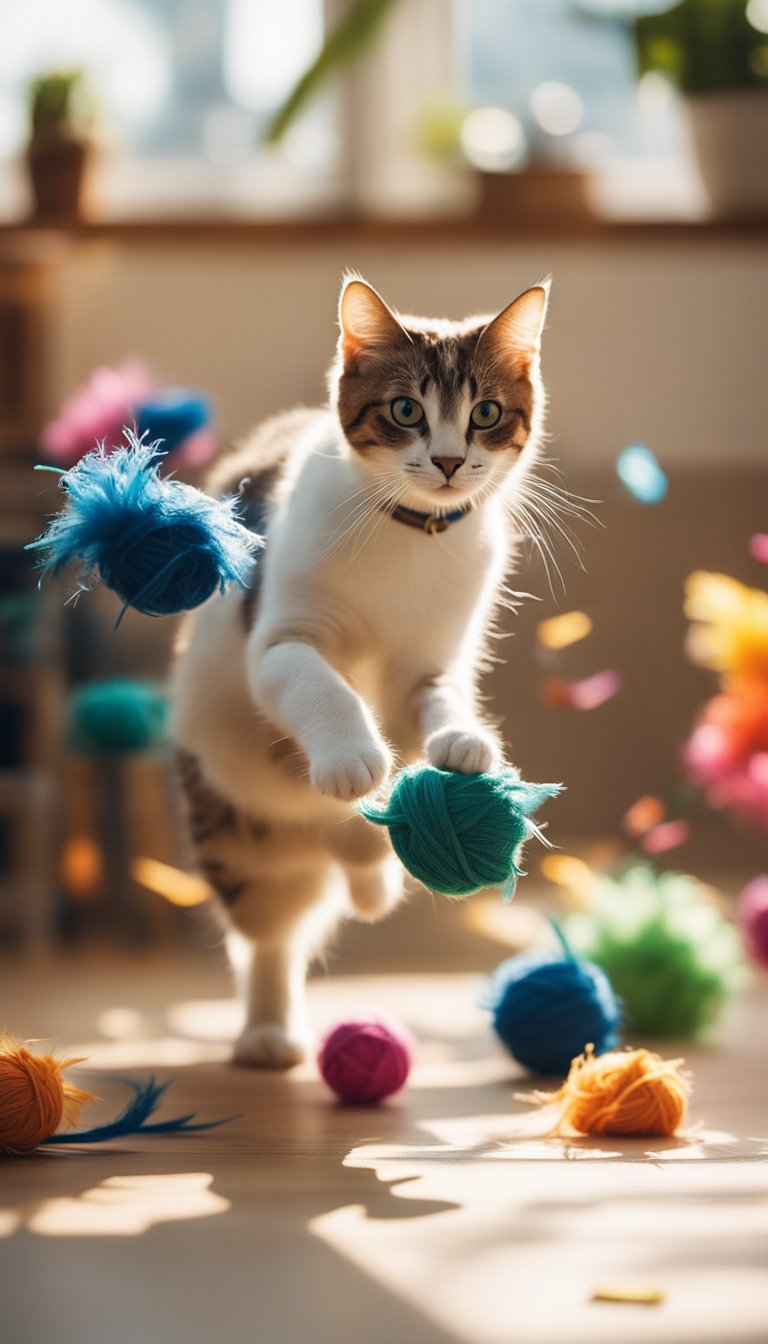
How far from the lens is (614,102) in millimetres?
3150

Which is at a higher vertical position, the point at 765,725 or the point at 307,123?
the point at 307,123

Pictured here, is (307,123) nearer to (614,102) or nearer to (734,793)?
(614,102)

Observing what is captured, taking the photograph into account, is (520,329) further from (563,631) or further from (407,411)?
(563,631)

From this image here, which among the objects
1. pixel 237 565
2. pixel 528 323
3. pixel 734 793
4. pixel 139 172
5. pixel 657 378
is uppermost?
pixel 139 172

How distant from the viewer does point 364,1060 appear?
143 centimetres

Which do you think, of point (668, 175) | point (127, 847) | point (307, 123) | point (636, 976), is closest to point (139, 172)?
point (307, 123)

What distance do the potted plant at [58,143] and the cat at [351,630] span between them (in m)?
1.46

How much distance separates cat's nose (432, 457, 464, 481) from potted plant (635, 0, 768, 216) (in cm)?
189

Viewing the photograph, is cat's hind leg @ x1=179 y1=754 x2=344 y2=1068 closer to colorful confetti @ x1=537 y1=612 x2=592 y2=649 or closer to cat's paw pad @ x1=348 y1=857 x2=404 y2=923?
cat's paw pad @ x1=348 y1=857 x2=404 y2=923

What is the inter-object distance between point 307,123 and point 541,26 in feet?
1.72

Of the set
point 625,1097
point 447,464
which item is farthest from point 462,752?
point 625,1097

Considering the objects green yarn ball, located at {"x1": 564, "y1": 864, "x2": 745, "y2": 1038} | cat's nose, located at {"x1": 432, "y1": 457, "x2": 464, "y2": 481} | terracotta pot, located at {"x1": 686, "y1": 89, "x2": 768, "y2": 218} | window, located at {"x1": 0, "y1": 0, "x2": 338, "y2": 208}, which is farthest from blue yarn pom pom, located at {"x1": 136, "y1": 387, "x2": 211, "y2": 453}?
terracotta pot, located at {"x1": 686, "y1": 89, "x2": 768, "y2": 218}

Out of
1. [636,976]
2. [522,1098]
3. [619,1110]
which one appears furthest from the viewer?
[636,976]

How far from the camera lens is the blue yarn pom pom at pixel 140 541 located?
118cm
